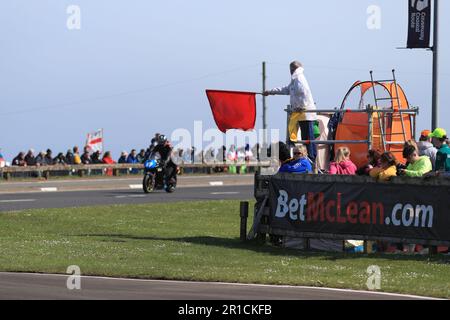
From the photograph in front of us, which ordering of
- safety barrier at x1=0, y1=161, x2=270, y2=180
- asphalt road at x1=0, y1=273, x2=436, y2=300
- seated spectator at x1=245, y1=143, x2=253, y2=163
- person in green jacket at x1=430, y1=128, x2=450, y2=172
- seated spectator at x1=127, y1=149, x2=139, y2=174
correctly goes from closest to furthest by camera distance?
asphalt road at x1=0, y1=273, x2=436, y2=300 < person in green jacket at x1=430, y1=128, x2=450, y2=172 < safety barrier at x1=0, y1=161, x2=270, y2=180 < seated spectator at x1=127, y1=149, x2=139, y2=174 < seated spectator at x1=245, y1=143, x2=253, y2=163

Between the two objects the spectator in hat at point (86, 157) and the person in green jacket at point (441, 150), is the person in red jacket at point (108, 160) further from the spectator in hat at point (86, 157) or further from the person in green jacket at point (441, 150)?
the person in green jacket at point (441, 150)

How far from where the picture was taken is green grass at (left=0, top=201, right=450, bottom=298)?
1524 cm

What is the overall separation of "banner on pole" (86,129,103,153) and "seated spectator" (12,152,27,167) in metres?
6.98

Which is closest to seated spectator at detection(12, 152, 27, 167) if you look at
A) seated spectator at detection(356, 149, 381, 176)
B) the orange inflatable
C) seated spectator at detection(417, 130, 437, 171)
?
the orange inflatable

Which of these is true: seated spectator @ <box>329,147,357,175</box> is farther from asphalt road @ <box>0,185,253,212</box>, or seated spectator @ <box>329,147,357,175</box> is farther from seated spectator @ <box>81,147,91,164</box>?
seated spectator @ <box>81,147,91,164</box>

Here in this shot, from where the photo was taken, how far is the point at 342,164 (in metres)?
19.8

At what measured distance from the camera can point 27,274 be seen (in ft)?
51.3

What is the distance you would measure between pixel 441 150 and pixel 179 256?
4.63 metres

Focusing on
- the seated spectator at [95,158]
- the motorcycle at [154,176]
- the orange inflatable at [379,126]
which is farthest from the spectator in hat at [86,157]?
the orange inflatable at [379,126]

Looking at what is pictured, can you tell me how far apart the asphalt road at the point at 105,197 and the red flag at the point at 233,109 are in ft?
30.3
